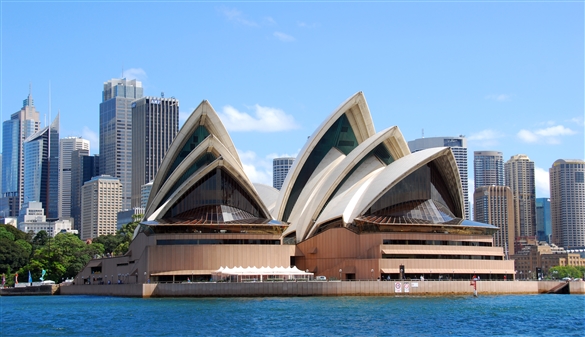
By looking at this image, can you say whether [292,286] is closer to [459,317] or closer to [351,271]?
[351,271]

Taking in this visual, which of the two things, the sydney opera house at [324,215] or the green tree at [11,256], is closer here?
the sydney opera house at [324,215]

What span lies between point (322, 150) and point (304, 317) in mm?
41586

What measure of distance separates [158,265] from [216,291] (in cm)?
914

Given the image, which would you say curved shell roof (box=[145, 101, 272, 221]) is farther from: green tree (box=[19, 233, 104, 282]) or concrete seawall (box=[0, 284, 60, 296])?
green tree (box=[19, 233, 104, 282])

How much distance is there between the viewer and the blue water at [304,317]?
4878 centimetres

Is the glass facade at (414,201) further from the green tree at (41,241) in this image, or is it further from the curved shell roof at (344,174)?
the green tree at (41,241)

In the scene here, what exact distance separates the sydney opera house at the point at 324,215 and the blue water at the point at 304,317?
31.8 feet

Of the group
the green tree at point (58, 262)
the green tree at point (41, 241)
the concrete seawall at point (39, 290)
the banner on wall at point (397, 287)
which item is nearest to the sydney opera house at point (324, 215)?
the banner on wall at point (397, 287)

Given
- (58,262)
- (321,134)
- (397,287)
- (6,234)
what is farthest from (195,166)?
(6,234)

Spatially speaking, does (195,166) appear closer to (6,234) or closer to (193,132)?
(193,132)

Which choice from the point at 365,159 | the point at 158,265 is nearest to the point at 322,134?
the point at 365,159

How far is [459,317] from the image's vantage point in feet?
183

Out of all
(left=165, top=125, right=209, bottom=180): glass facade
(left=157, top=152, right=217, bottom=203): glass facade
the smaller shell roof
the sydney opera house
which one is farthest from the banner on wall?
(left=165, top=125, right=209, bottom=180): glass facade

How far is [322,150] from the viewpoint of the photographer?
313ft
